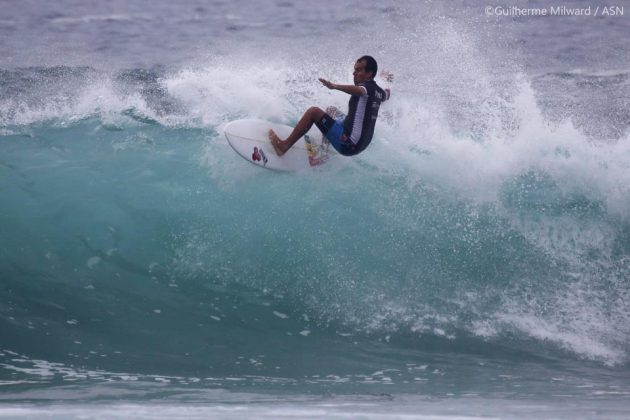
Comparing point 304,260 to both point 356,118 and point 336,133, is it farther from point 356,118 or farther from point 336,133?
point 356,118

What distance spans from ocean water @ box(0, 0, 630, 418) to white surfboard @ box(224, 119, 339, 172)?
0.27 m

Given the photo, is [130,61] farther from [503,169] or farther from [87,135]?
[503,169]

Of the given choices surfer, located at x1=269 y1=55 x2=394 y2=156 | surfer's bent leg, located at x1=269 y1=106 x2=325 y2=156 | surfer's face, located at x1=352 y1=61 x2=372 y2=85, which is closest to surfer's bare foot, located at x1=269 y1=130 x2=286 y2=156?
surfer's bent leg, located at x1=269 y1=106 x2=325 y2=156

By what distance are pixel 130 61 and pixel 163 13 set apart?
4074 mm

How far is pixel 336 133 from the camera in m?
6.05

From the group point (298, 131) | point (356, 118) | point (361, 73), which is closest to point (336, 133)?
point (356, 118)

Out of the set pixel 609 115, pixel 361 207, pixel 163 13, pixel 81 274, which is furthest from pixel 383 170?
pixel 163 13

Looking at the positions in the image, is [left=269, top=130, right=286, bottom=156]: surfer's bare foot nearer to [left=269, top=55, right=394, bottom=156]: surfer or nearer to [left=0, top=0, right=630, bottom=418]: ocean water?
[left=269, top=55, right=394, bottom=156]: surfer

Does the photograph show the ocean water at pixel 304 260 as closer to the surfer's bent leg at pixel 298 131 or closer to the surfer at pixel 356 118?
the surfer's bent leg at pixel 298 131

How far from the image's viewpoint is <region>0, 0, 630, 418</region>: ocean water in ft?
15.7

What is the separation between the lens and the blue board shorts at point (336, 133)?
6023mm

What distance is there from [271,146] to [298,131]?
44 cm

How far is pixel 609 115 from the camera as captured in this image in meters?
10.0

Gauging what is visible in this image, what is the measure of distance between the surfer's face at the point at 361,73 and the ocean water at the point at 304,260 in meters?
1.44
